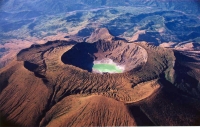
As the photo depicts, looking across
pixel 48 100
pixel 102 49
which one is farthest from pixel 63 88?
pixel 102 49

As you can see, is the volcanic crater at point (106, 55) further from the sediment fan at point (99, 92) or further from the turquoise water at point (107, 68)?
the turquoise water at point (107, 68)

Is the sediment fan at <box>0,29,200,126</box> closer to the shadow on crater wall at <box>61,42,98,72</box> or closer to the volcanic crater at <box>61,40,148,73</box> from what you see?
the shadow on crater wall at <box>61,42,98,72</box>

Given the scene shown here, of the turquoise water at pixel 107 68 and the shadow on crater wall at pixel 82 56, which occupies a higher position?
the shadow on crater wall at pixel 82 56

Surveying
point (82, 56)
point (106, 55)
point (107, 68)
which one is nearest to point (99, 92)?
point (107, 68)

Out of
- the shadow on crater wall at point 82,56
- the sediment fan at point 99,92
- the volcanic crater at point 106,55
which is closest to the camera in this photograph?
the sediment fan at point 99,92

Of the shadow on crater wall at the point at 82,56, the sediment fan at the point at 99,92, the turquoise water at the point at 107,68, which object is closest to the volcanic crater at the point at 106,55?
the shadow on crater wall at the point at 82,56

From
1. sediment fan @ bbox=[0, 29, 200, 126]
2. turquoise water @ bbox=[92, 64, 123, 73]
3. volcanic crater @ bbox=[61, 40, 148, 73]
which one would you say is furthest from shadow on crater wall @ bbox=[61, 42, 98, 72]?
turquoise water @ bbox=[92, 64, 123, 73]

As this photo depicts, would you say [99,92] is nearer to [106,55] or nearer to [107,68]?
[107,68]
